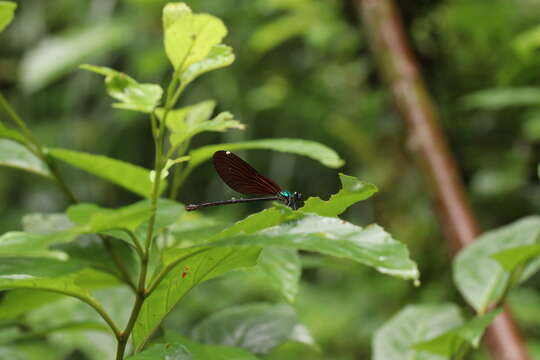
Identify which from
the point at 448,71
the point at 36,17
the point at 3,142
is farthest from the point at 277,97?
the point at 3,142

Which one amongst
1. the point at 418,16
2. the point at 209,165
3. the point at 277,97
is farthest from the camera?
the point at 209,165

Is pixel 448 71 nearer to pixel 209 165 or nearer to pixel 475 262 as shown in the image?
pixel 475 262

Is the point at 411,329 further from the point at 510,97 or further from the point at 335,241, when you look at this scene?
the point at 510,97

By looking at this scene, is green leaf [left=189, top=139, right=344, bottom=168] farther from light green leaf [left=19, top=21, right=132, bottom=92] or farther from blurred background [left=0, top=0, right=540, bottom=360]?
light green leaf [left=19, top=21, right=132, bottom=92]

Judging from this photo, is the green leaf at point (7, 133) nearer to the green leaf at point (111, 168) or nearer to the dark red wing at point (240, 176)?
the green leaf at point (111, 168)

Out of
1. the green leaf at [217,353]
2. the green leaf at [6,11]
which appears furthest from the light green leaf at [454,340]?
the green leaf at [6,11]

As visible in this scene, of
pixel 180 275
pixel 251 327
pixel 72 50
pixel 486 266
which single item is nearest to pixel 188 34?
pixel 180 275
